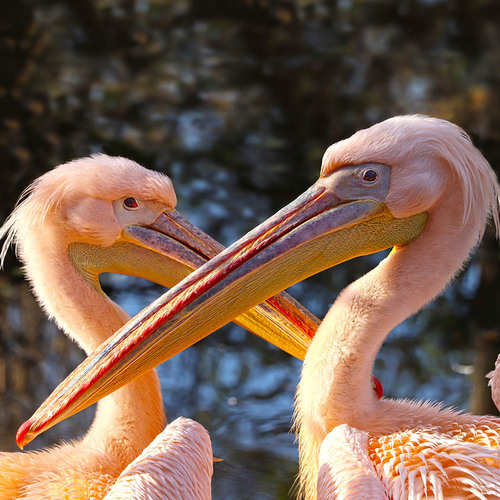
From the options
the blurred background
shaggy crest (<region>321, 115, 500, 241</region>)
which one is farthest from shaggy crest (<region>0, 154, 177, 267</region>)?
the blurred background

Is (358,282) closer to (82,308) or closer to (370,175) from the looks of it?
(370,175)

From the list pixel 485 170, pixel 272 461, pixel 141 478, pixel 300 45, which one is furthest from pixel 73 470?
pixel 300 45

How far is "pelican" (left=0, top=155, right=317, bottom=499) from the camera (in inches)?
63.2

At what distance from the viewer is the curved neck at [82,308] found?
1.64m

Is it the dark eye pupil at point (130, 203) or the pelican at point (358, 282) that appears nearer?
the pelican at point (358, 282)

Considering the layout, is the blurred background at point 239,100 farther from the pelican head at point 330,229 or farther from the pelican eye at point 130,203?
the pelican head at point 330,229

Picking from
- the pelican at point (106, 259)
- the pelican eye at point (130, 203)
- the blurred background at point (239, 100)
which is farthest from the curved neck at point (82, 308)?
the blurred background at point (239, 100)

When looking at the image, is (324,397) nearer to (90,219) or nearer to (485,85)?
(90,219)

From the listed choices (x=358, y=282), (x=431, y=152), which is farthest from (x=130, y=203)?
(x=431, y=152)

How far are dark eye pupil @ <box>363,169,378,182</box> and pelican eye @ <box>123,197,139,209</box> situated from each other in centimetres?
56

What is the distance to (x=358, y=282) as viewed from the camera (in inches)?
61.5

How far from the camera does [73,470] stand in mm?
1447

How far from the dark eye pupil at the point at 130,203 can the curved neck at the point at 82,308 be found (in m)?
0.17

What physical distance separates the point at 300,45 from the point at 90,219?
2680 millimetres
